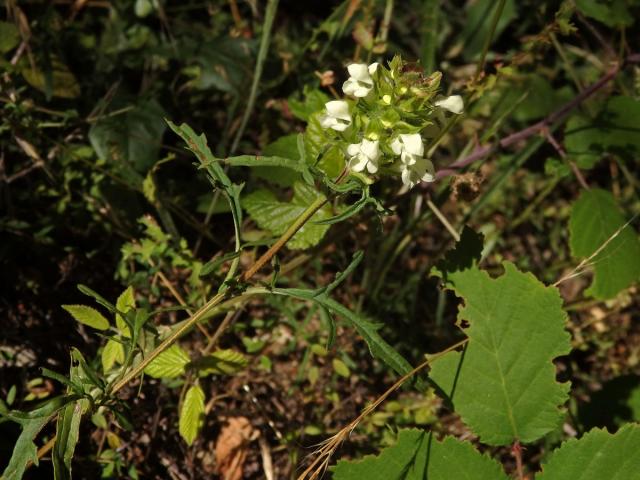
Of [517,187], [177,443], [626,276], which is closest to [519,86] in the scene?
[517,187]

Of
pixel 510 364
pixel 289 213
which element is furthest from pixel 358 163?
pixel 510 364

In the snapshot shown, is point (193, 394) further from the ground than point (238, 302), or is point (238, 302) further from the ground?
point (238, 302)

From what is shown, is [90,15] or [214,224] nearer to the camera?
[214,224]

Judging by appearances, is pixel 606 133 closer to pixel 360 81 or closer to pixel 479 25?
pixel 479 25

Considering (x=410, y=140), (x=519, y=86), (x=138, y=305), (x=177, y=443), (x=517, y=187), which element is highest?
(x=410, y=140)

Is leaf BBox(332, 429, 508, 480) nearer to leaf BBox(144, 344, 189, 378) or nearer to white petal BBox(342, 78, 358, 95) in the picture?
leaf BBox(144, 344, 189, 378)

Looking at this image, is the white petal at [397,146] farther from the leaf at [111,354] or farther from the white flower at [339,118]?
the leaf at [111,354]

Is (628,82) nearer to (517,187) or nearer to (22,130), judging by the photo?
(517,187)
